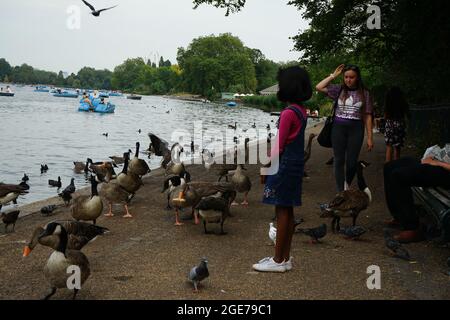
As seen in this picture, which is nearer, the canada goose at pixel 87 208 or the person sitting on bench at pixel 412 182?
the person sitting on bench at pixel 412 182

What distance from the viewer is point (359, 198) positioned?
27.8ft

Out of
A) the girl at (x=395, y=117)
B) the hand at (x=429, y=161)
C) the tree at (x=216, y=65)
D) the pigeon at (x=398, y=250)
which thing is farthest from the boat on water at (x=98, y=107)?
the tree at (x=216, y=65)

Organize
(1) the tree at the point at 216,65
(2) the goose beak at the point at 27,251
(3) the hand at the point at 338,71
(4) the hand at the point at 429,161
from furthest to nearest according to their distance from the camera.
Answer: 1. (1) the tree at the point at 216,65
2. (3) the hand at the point at 338,71
3. (4) the hand at the point at 429,161
4. (2) the goose beak at the point at 27,251

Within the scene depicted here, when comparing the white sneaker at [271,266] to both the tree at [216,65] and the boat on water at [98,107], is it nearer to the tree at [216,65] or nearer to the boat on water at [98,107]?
the boat on water at [98,107]

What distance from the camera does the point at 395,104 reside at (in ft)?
41.9

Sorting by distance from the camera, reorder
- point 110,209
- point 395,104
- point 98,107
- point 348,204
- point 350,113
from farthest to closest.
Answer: point 98,107 < point 395,104 < point 110,209 < point 350,113 < point 348,204

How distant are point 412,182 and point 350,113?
178 centimetres

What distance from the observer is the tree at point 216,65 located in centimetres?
16288

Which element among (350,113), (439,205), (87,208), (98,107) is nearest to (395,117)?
(350,113)

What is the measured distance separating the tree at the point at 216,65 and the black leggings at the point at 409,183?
154m

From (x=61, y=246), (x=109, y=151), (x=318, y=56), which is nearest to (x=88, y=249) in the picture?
(x=61, y=246)

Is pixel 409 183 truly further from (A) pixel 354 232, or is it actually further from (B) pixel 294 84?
(B) pixel 294 84

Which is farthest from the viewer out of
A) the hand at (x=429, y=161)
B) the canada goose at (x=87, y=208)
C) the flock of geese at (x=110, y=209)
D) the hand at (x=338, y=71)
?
the canada goose at (x=87, y=208)
